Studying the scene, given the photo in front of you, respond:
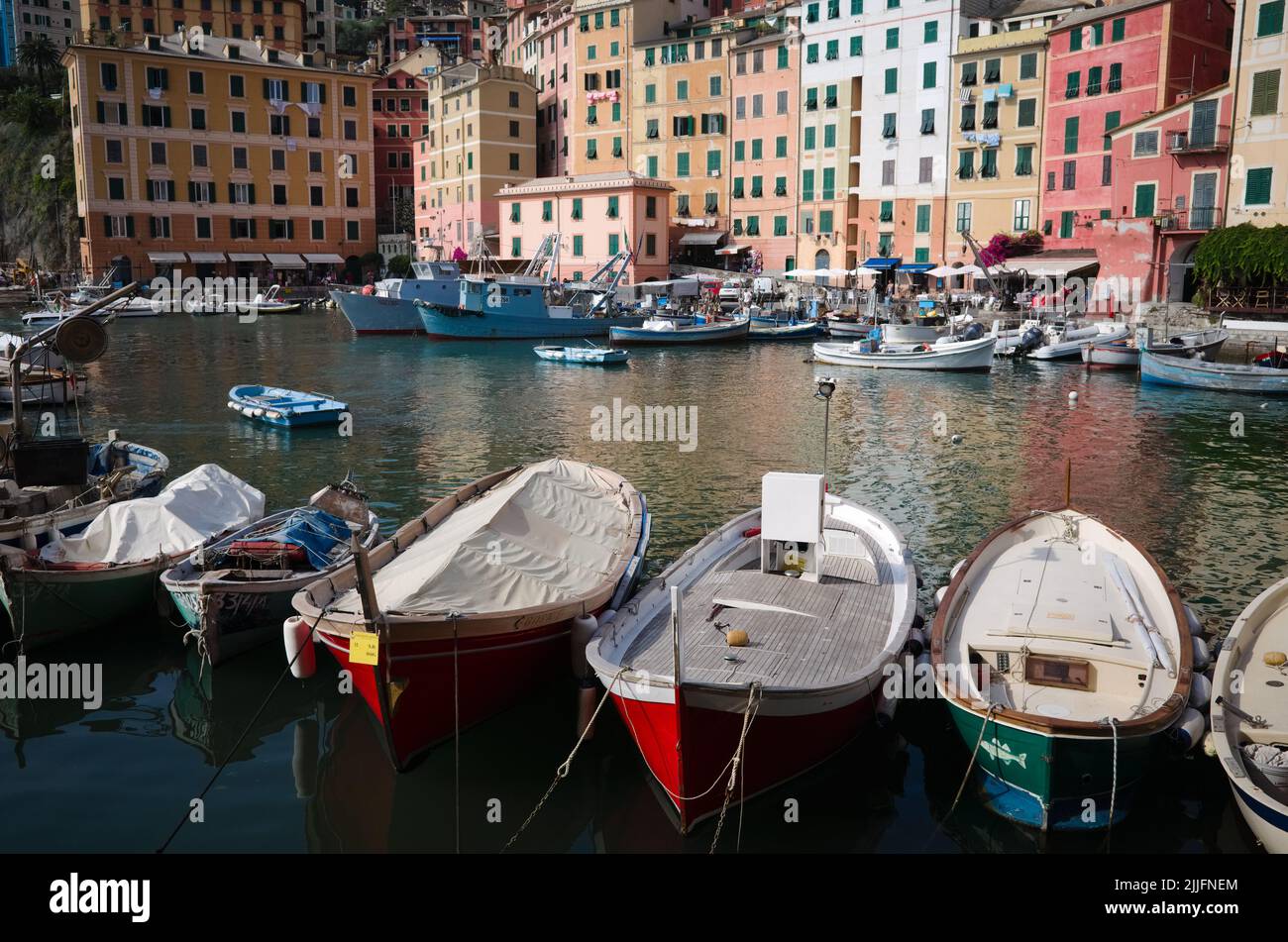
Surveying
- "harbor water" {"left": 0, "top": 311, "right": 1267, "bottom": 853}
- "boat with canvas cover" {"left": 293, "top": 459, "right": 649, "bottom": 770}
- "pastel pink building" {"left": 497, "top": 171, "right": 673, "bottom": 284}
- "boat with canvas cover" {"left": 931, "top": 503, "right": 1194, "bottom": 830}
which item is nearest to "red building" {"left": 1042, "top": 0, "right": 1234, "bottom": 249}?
"harbor water" {"left": 0, "top": 311, "right": 1267, "bottom": 853}

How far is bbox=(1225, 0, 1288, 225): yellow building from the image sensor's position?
1607 inches

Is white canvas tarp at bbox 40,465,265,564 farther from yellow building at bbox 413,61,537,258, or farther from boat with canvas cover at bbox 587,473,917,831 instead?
yellow building at bbox 413,61,537,258

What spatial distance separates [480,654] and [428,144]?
74.8 m

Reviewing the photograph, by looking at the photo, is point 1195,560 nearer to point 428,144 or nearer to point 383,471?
point 383,471

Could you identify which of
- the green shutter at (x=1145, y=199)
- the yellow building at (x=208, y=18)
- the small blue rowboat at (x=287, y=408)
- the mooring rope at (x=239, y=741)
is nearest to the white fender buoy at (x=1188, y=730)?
the mooring rope at (x=239, y=741)

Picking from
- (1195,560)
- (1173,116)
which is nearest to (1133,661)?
(1195,560)

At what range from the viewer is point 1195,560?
16.2 metres

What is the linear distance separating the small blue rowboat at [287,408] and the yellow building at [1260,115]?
3398cm

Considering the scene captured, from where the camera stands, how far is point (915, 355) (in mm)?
41062

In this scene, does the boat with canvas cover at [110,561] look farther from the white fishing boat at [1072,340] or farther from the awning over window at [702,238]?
the awning over window at [702,238]

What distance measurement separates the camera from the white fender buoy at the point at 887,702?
10.3 meters
